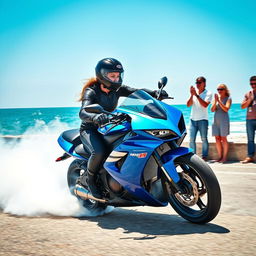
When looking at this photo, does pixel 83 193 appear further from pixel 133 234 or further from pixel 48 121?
pixel 48 121

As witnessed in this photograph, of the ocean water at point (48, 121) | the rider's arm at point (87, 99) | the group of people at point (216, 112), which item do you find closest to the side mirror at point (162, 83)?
the rider's arm at point (87, 99)

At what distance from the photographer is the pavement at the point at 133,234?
11.6ft

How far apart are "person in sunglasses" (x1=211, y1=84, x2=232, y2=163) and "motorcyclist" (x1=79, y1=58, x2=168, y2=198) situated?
5193mm

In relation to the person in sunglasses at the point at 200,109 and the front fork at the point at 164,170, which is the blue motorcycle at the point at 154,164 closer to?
the front fork at the point at 164,170

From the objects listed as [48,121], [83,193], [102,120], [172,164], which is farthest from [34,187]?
[48,121]

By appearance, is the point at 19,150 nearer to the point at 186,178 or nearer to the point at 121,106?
the point at 121,106

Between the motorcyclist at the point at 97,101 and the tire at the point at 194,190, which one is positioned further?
the motorcyclist at the point at 97,101

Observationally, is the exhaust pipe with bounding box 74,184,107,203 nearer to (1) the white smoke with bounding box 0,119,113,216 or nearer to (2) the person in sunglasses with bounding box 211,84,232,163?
(1) the white smoke with bounding box 0,119,113,216

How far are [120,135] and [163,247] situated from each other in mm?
1456

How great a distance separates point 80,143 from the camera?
5445 mm

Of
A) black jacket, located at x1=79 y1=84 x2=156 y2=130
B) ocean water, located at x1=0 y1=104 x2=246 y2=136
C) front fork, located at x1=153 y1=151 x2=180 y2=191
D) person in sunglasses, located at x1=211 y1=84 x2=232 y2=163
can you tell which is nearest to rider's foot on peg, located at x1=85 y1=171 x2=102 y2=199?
black jacket, located at x1=79 y1=84 x2=156 y2=130

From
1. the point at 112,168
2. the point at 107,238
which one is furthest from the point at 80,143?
the point at 107,238

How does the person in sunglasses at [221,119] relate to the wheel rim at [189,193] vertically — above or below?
above

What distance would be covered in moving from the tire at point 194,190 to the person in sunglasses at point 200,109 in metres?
5.52
